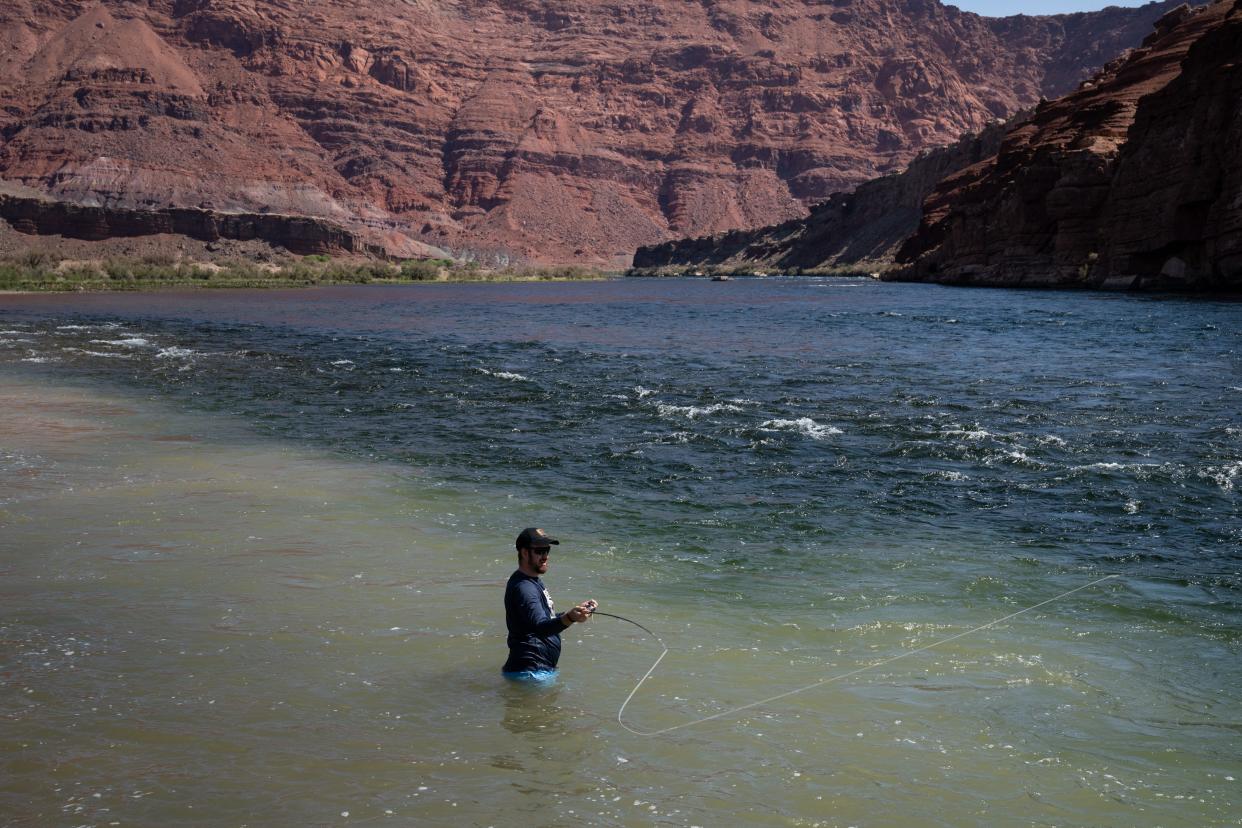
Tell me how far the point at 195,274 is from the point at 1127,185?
3423 inches

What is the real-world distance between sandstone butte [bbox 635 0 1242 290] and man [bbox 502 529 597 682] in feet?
186

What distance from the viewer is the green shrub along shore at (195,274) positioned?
95.7 metres

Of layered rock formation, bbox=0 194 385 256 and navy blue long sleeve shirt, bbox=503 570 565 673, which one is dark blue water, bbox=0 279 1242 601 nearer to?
navy blue long sleeve shirt, bbox=503 570 565 673

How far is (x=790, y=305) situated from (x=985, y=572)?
60176 mm

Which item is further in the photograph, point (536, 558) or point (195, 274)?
point (195, 274)

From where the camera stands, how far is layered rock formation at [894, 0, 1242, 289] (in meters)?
57.8

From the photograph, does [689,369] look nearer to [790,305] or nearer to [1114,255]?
[790,305]

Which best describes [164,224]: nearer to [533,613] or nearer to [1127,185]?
[1127,185]

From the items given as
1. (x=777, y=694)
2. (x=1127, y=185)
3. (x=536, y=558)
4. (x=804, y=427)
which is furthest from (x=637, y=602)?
(x=1127, y=185)

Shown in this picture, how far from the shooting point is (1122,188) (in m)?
67.4

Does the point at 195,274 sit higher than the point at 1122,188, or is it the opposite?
the point at 1122,188

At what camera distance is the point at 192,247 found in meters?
144

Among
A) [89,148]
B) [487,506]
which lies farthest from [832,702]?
[89,148]

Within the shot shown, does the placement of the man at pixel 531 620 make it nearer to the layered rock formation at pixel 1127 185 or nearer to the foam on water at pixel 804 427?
the foam on water at pixel 804 427
